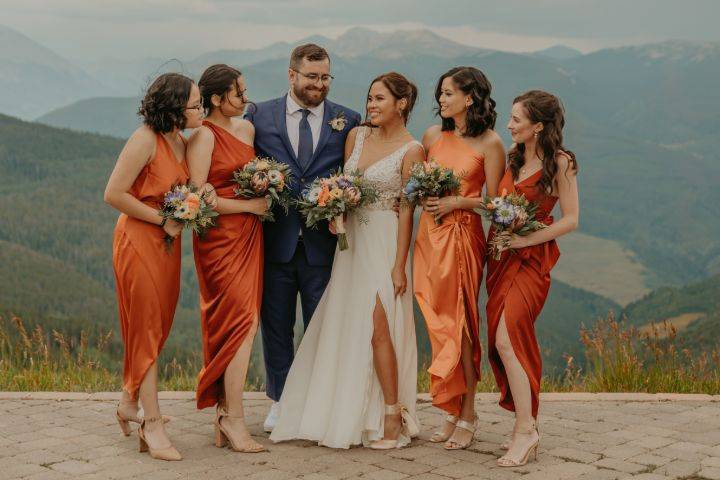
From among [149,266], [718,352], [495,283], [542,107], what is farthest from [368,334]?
[718,352]

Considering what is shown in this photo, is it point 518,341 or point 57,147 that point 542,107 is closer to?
point 518,341

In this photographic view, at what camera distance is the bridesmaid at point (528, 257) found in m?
5.58

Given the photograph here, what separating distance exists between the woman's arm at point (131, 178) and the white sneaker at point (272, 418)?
1.77 meters

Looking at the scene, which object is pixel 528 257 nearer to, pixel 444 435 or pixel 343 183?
pixel 343 183

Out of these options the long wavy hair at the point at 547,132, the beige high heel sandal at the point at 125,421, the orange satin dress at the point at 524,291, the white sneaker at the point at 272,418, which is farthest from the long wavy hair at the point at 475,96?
the beige high heel sandal at the point at 125,421

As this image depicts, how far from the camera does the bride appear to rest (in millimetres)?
5953

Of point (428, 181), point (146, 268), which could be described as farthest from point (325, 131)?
point (146, 268)

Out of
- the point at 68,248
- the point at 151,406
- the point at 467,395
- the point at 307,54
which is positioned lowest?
the point at 151,406

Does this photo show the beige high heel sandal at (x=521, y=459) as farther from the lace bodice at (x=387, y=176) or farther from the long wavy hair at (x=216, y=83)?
the long wavy hair at (x=216, y=83)

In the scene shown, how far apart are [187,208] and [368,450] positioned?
6.60ft

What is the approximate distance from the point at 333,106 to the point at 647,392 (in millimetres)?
4069

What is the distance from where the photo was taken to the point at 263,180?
5672mm

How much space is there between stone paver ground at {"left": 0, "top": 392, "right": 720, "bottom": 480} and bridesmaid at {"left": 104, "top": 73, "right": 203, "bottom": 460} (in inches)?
14.9

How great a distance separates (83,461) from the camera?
5531 millimetres
